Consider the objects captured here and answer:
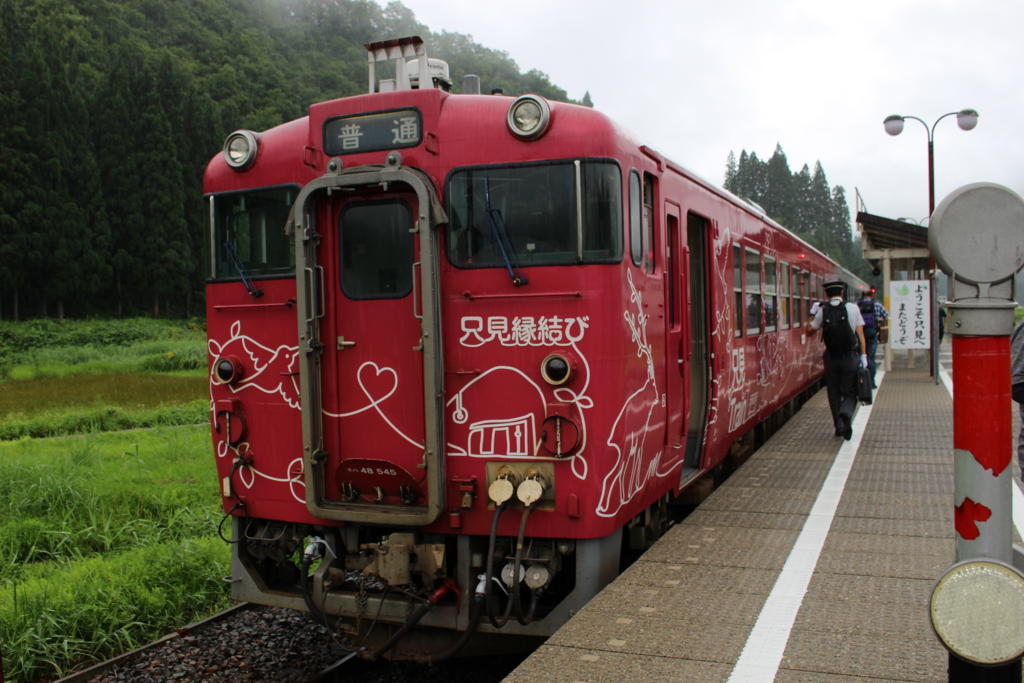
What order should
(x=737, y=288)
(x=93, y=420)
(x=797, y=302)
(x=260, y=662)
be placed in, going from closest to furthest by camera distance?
(x=260, y=662) → (x=737, y=288) → (x=797, y=302) → (x=93, y=420)

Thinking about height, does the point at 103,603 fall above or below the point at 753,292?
below

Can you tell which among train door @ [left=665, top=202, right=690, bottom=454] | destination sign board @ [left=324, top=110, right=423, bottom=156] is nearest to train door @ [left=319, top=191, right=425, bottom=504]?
destination sign board @ [left=324, top=110, right=423, bottom=156]

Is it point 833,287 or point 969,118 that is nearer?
point 833,287

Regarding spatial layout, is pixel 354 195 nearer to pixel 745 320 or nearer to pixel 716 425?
pixel 716 425

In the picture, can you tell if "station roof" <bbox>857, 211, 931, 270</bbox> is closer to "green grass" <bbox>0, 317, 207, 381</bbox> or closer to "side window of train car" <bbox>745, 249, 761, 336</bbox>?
"side window of train car" <bbox>745, 249, 761, 336</bbox>

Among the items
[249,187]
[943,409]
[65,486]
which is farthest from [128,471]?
[943,409]

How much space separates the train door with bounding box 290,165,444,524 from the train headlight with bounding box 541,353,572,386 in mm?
563

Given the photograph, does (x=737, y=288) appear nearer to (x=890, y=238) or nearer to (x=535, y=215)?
(x=535, y=215)

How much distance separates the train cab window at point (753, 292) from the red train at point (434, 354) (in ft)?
12.5

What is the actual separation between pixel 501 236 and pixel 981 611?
9.28 ft

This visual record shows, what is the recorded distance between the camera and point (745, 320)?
877cm

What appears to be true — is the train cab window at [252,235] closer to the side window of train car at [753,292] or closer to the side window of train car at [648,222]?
the side window of train car at [648,222]

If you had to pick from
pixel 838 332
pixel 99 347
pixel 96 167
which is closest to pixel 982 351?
pixel 838 332

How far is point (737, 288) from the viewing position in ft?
27.5
